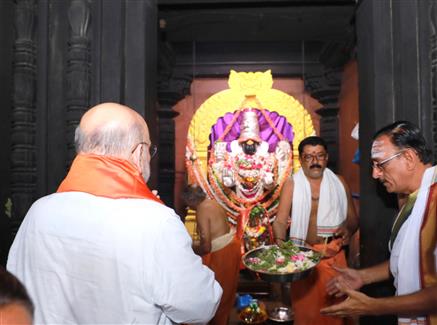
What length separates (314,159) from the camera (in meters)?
3.78

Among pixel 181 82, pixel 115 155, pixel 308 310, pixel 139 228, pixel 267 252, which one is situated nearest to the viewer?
pixel 139 228

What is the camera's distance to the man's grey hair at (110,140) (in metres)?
1.41

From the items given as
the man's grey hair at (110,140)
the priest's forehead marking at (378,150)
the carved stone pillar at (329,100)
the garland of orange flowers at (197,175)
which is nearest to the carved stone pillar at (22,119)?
the man's grey hair at (110,140)

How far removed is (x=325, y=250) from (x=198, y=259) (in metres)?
2.34

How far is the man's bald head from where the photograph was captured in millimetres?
1407

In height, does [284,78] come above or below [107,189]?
above

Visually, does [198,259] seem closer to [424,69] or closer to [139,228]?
[139,228]

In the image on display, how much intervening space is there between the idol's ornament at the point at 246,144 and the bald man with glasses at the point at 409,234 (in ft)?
13.5

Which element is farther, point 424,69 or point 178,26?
point 178,26

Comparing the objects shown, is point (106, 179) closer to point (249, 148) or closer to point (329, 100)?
point (249, 148)

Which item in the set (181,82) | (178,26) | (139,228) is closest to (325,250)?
(139,228)

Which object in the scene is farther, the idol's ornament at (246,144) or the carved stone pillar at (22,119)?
the idol's ornament at (246,144)

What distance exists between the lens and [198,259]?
4.56 ft

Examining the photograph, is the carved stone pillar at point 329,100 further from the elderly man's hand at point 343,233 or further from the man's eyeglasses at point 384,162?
the man's eyeglasses at point 384,162
